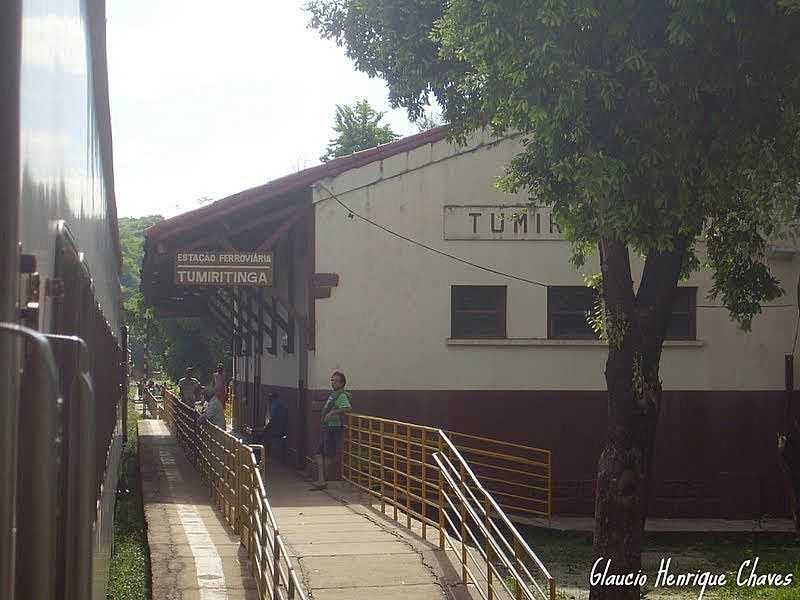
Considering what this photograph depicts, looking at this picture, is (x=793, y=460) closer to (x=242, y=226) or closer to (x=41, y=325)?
(x=242, y=226)

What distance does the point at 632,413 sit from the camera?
1221 cm

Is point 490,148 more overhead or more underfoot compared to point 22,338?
more overhead

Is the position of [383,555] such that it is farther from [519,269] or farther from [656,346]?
[519,269]

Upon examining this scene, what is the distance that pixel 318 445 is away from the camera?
1839cm

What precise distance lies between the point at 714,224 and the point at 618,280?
140 centimetres

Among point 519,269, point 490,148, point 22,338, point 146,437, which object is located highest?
point 490,148

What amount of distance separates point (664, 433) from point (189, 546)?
10.3 m

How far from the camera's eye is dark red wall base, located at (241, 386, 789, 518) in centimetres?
1914

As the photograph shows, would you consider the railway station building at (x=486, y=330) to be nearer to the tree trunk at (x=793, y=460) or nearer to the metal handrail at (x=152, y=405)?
the tree trunk at (x=793, y=460)

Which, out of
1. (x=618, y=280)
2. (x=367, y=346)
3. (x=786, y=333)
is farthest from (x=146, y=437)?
(x=618, y=280)

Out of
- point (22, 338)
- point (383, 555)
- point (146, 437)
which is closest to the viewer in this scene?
point (22, 338)

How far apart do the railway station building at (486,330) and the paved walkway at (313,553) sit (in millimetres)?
3197

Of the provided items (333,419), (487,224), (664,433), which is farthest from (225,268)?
(664,433)

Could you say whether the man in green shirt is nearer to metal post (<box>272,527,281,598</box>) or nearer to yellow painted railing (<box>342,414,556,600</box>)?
yellow painted railing (<box>342,414,556,600</box>)
